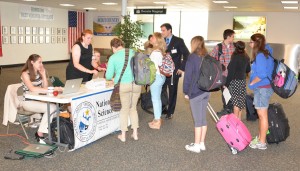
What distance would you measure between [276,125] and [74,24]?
1412 cm

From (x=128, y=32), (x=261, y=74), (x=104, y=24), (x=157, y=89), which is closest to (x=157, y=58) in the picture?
(x=157, y=89)

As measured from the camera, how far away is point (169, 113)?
5.78 metres

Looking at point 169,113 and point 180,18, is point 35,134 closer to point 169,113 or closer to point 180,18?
point 169,113

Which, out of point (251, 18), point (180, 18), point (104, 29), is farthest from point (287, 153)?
point (104, 29)

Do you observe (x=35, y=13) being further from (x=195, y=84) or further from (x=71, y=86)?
(x=195, y=84)

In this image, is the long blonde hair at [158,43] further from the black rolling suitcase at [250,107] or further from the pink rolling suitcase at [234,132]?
the black rolling suitcase at [250,107]

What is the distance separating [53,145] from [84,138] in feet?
1.23

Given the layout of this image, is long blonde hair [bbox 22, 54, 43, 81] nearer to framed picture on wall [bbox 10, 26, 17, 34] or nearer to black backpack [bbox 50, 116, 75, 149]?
black backpack [bbox 50, 116, 75, 149]

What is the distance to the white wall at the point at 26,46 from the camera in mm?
13000

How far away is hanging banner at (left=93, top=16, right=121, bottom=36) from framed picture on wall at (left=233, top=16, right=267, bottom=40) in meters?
6.09

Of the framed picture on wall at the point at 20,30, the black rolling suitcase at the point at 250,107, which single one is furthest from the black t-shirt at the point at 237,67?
the framed picture on wall at the point at 20,30

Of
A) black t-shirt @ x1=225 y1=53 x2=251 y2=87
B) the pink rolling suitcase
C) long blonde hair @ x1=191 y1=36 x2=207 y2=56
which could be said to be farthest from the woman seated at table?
black t-shirt @ x1=225 y1=53 x2=251 y2=87

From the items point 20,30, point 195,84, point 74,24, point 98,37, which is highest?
point 74,24

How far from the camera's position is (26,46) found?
1402 cm
